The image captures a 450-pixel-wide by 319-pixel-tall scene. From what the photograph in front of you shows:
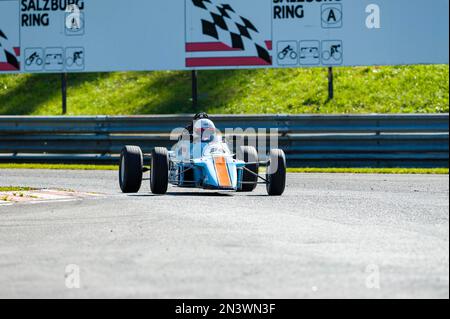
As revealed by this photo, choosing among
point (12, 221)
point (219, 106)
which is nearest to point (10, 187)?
point (12, 221)

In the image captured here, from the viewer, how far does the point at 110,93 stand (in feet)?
94.7

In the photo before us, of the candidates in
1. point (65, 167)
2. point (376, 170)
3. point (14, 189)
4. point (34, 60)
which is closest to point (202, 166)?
point (14, 189)

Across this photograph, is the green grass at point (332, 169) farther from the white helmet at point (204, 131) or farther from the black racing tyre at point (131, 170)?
the black racing tyre at point (131, 170)

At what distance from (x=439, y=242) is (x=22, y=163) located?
1476cm

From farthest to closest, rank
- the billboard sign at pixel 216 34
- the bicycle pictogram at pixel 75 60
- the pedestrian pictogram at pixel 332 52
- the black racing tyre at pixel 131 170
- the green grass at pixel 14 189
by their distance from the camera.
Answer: the bicycle pictogram at pixel 75 60 < the billboard sign at pixel 216 34 < the pedestrian pictogram at pixel 332 52 < the green grass at pixel 14 189 < the black racing tyre at pixel 131 170

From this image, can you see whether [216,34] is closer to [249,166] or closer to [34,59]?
[34,59]

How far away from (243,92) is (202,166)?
1373cm

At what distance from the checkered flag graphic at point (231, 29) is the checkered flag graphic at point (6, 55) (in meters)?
4.49

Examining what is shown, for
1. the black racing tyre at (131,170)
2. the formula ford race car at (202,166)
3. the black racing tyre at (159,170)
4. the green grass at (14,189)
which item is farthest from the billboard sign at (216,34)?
the black racing tyre at (159,170)

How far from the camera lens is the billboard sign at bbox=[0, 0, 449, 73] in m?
23.3

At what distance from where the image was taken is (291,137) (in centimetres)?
2059

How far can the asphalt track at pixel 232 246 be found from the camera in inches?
252

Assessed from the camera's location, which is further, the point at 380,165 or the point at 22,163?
the point at 22,163
